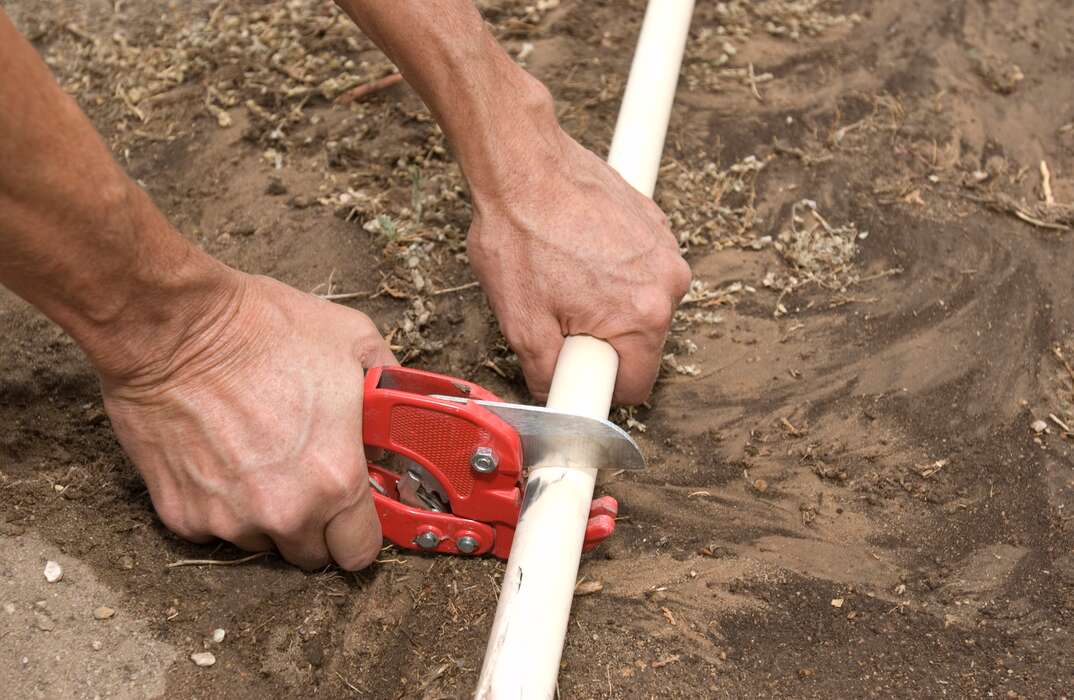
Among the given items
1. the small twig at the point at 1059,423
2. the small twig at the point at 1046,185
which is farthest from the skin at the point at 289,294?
the small twig at the point at 1046,185

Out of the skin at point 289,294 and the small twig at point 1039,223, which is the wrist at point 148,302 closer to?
the skin at point 289,294

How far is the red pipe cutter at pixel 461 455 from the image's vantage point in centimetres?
205

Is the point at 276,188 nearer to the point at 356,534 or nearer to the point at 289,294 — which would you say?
the point at 289,294

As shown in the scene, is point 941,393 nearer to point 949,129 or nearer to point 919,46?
point 949,129

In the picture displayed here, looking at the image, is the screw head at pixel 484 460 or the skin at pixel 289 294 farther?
the screw head at pixel 484 460

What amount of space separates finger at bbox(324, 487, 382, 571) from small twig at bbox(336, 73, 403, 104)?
5.43 feet

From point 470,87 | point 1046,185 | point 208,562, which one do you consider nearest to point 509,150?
point 470,87

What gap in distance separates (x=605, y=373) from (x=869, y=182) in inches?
56.3

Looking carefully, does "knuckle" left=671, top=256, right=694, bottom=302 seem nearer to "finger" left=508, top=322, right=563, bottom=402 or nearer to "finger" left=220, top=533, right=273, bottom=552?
"finger" left=508, top=322, right=563, bottom=402

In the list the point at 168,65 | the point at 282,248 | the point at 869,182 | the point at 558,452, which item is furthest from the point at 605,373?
the point at 168,65

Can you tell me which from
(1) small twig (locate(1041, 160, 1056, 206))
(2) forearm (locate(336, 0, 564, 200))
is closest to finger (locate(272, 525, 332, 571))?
(2) forearm (locate(336, 0, 564, 200))

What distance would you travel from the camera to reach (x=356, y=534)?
6.88 ft

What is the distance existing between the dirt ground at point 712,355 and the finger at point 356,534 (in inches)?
3.8

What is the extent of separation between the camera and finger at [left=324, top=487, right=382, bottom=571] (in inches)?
81.2
